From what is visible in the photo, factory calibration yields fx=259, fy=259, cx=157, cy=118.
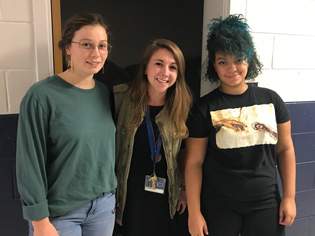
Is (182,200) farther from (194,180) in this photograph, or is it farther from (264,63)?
(264,63)

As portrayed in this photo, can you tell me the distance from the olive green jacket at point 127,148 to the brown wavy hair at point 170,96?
0.12 ft

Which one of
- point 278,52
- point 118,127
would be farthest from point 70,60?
point 278,52

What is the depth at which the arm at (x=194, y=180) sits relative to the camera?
53.8 inches

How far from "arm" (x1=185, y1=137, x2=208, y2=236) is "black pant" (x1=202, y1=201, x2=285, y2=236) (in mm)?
58

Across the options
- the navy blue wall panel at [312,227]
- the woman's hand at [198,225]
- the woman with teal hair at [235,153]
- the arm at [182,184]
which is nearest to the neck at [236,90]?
the woman with teal hair at [235,153]

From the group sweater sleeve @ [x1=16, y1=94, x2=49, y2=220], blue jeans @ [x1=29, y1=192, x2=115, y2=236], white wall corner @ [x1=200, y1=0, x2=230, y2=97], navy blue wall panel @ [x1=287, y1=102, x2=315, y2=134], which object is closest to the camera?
sweater sleeve @ [x1=16, y1=94, x2=49, y2=220]

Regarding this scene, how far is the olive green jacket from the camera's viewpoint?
1.42 metres

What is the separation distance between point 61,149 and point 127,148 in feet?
1.26

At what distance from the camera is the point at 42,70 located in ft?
4.66

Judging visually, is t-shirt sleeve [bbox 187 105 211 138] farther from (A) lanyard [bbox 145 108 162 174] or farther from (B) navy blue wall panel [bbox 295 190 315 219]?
(B) navy blue wall panel [bbox 295 190 315 219]

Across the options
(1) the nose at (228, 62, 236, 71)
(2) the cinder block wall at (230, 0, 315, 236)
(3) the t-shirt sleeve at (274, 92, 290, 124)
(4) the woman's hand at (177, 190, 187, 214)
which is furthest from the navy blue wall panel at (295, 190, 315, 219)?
(1) the nose at (228, 62, 236, 71)

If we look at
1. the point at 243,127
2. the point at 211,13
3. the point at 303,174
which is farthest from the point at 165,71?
the point at 303,174

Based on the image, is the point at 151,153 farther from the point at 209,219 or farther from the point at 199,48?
the point at 199,48

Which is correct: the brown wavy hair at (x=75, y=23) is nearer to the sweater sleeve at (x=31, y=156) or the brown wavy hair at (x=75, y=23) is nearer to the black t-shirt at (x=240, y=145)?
the sweater sleeve at (x=31, y=156)
